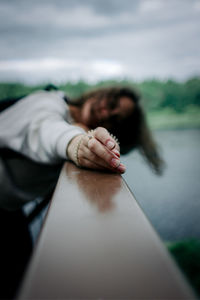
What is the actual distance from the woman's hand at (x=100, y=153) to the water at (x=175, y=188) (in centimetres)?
44

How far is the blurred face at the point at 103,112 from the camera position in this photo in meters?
0.96

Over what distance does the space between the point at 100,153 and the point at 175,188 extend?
127 centimetres

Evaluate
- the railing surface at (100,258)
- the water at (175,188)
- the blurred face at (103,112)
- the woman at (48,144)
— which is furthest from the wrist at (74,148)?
the blurred face at (103,112)

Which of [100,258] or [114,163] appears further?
[114,163]

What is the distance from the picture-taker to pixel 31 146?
520 mm

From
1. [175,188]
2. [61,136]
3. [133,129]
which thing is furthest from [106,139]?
[175,188]

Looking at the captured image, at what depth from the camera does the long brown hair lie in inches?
41.7

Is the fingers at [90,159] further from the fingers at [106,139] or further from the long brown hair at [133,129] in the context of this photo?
the long brown hair at [133,129]

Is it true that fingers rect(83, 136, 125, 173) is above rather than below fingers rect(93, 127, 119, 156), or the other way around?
below

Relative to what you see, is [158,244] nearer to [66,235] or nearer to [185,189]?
[66,235]

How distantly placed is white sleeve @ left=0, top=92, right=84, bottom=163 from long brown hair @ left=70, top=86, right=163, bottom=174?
0.42 m

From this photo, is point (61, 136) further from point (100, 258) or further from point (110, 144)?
point (100, 258)

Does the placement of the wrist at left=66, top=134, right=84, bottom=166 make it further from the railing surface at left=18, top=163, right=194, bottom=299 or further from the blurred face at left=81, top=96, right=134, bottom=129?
the blurred face at left=81, top=96, right=134, bottom=129

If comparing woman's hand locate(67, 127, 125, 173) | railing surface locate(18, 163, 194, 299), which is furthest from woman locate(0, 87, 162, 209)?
railing surface locate(18, 163, 194, 299)
